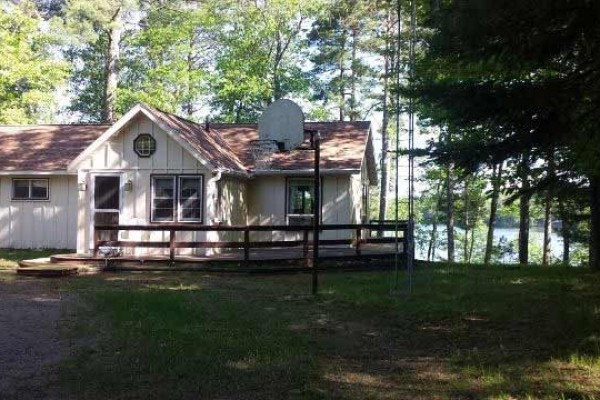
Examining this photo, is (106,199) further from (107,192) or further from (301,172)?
(301,172)

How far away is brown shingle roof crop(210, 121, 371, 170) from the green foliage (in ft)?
29.7

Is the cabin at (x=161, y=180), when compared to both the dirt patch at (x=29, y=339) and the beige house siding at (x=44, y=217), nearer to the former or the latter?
the beige house siding at (x=44, y=217)

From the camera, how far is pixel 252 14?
33.2 m

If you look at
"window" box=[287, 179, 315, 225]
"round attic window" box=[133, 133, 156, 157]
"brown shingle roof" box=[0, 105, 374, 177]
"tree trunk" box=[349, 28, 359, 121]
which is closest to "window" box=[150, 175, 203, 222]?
"round attic window" box=[133, 133, 156, 157]

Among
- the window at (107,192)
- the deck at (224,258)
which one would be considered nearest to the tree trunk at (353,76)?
the window at (107,192)

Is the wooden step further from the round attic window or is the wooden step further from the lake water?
the lake water

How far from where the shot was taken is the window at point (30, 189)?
63.2 ft

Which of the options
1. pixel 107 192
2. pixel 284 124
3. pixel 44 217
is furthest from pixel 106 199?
pixel 284 124

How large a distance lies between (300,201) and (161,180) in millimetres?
4223

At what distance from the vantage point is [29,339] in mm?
7156

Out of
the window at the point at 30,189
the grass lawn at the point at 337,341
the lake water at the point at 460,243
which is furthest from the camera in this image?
the lake water at the point at 460,243

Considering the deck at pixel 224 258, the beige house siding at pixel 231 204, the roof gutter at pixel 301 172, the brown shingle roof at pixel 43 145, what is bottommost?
the deck at pixel 224 258

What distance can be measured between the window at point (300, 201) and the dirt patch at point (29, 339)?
313 inches

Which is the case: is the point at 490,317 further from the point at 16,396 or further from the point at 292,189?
the point at 292,189
